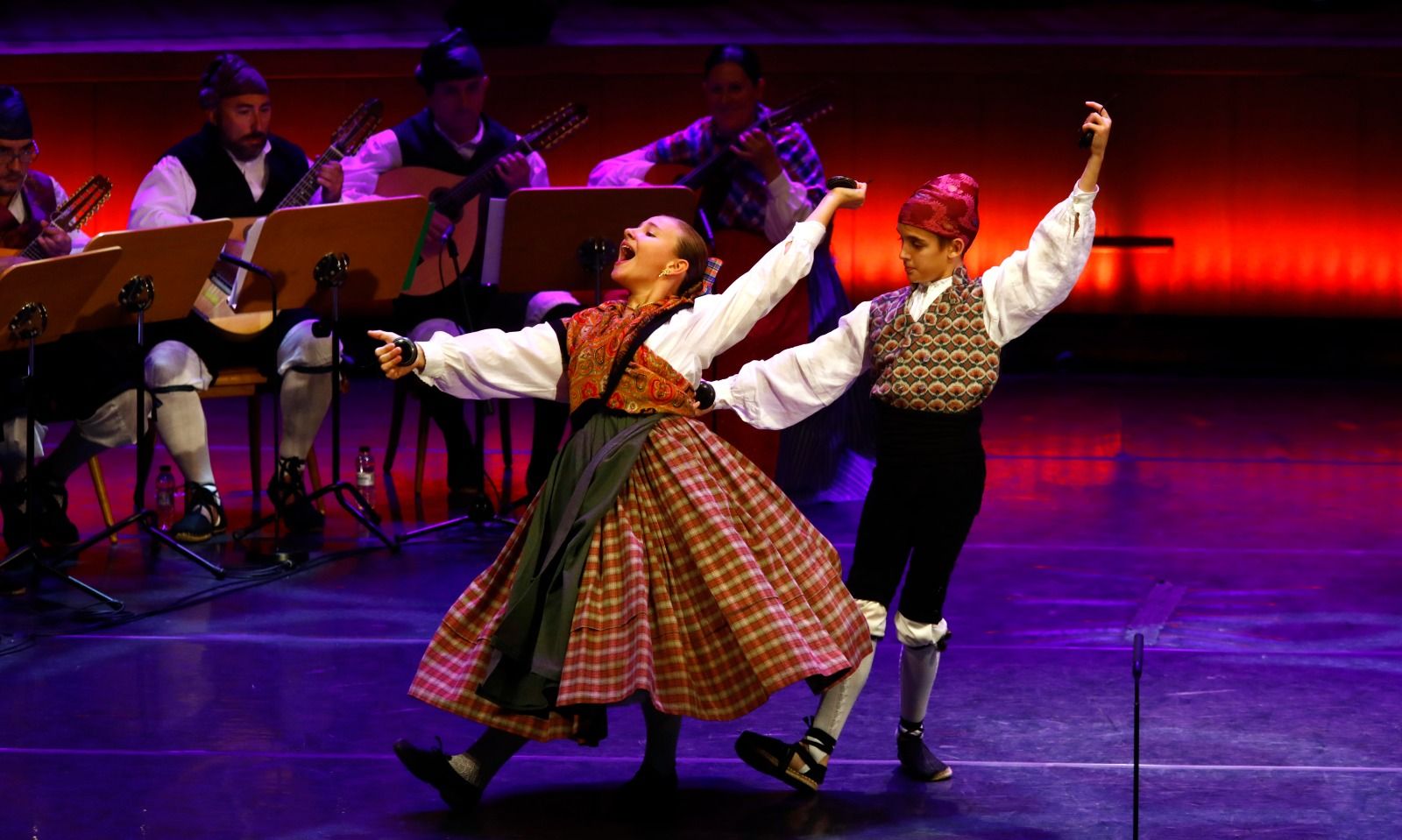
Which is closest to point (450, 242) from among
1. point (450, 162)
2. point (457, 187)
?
point (457, 187)

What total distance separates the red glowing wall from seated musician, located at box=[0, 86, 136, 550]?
16.2 feet

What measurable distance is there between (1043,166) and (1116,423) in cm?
269

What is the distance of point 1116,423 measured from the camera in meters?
8.33

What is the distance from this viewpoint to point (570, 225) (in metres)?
5.58

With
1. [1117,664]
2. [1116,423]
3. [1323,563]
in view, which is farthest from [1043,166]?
[1117,664]

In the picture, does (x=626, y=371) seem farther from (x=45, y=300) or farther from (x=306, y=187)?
(x=306, y=187)

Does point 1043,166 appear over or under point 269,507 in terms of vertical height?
over

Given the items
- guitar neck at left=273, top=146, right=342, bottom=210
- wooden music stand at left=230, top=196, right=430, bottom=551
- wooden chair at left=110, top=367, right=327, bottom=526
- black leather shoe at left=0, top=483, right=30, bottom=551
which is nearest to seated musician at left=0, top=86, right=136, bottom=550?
black leather shoe at left=0, top=483, right=30, bottom=551

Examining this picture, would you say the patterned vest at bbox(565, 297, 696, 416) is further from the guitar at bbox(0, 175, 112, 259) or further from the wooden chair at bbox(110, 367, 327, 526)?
the guitar at bbox(0, 175, 112, 259)

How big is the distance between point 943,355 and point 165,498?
3.51 meters

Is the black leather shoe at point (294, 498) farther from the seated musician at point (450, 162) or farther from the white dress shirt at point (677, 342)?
the white dress shirt at point (677, 342)

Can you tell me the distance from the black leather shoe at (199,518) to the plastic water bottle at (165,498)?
10.2 inches

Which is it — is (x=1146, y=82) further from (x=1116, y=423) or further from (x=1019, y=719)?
(x=1019, y=719)

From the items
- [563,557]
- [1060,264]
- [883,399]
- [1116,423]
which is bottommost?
[1116,423]
